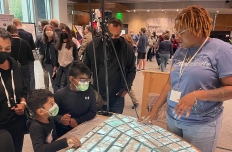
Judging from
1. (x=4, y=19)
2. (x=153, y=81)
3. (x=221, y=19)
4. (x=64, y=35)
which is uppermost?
(x=221, y=19)

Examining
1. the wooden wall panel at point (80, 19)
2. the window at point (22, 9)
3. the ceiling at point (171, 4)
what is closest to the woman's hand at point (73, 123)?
the window at point (22, 9)

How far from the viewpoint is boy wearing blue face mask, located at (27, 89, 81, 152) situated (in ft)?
3.01

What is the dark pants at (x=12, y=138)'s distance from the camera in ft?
3.65

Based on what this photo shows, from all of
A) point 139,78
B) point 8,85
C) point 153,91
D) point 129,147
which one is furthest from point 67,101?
point 139,78

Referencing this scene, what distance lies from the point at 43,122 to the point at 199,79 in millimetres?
839

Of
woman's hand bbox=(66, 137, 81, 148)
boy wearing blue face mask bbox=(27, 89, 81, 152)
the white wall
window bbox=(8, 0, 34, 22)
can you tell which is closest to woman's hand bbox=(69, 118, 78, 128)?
boy wearing blue face mask bbox=(27, 89, 81, 152)

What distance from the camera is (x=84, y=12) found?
39.8ft

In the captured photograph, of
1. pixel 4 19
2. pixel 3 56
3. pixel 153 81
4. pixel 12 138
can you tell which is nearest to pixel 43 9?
pixel 4 19

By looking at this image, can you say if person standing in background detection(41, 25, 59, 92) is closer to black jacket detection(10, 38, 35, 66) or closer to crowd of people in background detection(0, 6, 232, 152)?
black jacket detection(10, 38, 35, 66)

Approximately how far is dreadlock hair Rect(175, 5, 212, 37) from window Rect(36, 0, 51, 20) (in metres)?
8.35

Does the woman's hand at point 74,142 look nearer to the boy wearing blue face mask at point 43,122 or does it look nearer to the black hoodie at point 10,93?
the boy wearing blue face mask at point 43,122

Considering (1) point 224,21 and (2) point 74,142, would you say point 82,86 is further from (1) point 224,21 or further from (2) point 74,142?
(1) point 224,21

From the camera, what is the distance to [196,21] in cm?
94

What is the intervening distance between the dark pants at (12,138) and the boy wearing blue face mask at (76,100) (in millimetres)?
262
